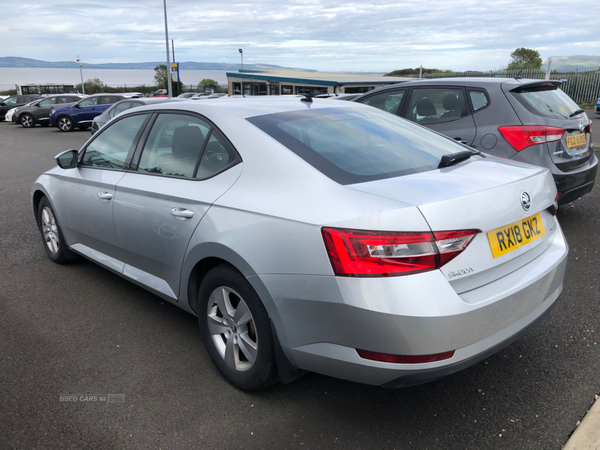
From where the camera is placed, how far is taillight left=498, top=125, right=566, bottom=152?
16.1 ft

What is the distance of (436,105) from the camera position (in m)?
5.89

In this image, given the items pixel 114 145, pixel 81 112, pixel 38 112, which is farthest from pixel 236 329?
pixel 38 112

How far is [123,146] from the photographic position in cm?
368

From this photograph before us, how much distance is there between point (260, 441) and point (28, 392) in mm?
1412

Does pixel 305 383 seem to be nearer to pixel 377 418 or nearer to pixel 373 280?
pixel 377 418

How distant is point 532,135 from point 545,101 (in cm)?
61

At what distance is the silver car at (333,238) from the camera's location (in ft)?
6.61

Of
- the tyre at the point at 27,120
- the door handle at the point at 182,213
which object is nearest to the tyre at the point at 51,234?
the door handle at the point at 182,213

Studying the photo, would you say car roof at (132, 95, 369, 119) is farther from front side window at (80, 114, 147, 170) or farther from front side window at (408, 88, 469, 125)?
front side window at (408, 88, 469, 125)

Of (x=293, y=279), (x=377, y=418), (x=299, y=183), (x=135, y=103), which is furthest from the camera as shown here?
(x=135, y=103)

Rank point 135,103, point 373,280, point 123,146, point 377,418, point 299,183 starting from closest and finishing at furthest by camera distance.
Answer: point 373,280 → point 299,183 → point 377,418 → point 123,146 → point 135,103

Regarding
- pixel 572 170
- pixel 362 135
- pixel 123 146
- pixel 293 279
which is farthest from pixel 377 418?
pixel 572 170

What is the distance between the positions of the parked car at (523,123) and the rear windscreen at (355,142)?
216cm

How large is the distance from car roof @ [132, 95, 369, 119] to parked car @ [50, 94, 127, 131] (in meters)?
20.8
